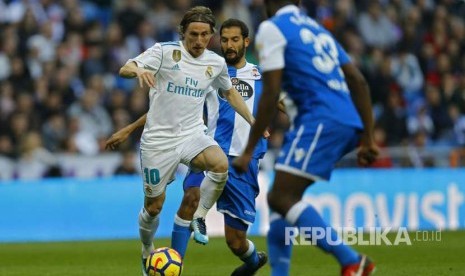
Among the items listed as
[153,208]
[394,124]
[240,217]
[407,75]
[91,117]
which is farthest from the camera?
[407,75]

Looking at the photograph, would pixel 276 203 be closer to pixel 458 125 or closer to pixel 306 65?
pixel 306 65

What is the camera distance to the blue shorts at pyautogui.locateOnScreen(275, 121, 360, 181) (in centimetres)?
713

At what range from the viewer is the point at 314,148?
23.5 feet

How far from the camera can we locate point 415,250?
13125mm

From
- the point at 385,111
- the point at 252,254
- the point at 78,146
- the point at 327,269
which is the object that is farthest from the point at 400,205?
the point at 252,254

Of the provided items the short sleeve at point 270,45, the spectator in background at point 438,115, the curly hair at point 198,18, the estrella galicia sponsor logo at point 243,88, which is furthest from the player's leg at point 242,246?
the spectator in background at point 438,115

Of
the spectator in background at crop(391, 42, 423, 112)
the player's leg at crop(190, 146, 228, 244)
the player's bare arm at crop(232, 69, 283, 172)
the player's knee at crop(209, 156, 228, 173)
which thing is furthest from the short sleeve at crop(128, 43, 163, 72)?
the spectator in background at crop(391, 42, 423, 112)

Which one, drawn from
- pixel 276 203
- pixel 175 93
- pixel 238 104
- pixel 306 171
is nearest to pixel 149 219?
pixel 175 93

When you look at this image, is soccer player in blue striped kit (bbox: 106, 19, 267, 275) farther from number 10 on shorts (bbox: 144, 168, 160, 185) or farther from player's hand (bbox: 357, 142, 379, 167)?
player's hand (bbox: 357, 142, 379, 167)

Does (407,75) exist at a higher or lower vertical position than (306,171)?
lower

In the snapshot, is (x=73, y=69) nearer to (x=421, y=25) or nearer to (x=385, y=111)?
(x=385, y=111)

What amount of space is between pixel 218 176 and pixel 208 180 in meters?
0.15

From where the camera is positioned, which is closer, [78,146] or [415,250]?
[415,250]

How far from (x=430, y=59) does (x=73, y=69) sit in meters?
7.12
